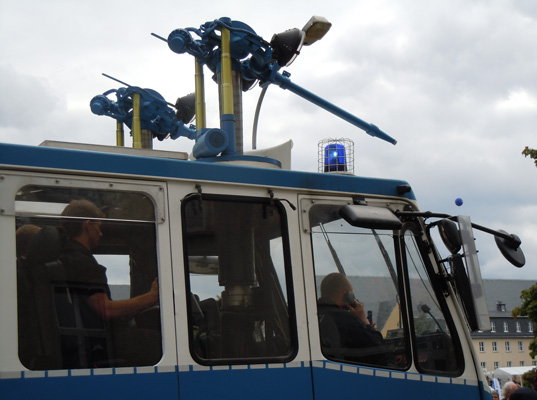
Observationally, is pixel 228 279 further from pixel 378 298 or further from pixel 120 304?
pixel 378 298

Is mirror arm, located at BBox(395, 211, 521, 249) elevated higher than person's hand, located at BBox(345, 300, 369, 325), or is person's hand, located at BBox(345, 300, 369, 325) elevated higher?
mirror arm, located at BBox(395, 211, 521, 249)

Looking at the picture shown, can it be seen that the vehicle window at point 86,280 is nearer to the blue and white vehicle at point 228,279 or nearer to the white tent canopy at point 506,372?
the blue and white vehicle at point 228,279

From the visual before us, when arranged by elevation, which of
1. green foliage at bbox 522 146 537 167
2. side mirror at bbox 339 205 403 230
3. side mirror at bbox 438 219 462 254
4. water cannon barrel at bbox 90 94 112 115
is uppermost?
green foliage at bbox 522 146 537 167

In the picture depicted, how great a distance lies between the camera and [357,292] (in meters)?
4.87

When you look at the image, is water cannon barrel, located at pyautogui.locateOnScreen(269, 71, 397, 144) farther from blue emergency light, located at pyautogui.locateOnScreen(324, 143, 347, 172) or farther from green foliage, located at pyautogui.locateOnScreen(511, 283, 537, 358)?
green foliage, located at pyautogui.locateOnScreen(511, 283, 537, 358)

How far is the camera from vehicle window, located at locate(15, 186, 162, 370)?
12.9ft

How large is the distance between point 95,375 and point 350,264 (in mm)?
1749

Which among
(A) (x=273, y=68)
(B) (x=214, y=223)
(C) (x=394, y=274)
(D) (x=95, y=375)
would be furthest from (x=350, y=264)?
(A) (x=273, y=68)

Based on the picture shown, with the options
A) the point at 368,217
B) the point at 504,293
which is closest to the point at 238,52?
the point at 368,217

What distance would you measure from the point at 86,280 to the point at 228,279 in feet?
2.78

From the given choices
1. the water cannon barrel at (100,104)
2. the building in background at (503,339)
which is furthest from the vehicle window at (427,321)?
the building in background at (503,339)

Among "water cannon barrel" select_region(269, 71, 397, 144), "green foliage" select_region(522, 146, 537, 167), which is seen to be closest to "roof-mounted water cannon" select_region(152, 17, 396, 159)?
"water cannon barrel" select_region(269, 71, 397, 144)

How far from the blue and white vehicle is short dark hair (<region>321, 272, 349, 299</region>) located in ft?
0.17

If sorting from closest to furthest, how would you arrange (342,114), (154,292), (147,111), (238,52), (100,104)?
(154,292) → (238,52) → (342,114) → (147,111) → (100,104)
